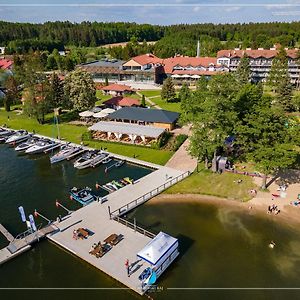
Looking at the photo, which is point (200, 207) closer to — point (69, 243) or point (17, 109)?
point (69, 243)

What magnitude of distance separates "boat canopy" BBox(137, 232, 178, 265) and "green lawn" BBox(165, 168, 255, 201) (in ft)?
38.7

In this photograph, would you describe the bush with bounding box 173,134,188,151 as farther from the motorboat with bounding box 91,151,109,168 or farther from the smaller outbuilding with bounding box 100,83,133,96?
the smaller outbuilding with bounding box 100,83,133,96

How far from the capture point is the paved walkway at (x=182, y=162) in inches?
1822

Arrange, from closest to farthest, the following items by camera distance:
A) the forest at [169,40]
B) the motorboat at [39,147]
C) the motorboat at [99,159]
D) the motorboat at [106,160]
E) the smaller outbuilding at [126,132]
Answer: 1. the motorboat at [99,159]
2. the motorboat at [106,160]
3. the motorboat at [39,147]
4. the smaller outbuilding at [126,132]
5. the forest at [169,40]

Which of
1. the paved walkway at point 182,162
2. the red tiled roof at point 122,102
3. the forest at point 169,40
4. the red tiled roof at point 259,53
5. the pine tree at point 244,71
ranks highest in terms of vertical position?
the forest at point 169,40

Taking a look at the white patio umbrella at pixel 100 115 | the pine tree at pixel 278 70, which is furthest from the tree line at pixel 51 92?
the pine tree at pixel 278 70

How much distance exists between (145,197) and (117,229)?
6.99 m

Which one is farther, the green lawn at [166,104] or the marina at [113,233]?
the green lawn at [166,104]

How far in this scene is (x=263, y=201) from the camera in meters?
37.7

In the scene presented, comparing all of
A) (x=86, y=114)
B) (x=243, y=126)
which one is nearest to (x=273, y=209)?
(x=243, y=126)

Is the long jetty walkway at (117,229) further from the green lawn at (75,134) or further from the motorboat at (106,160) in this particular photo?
the motorboat at (106,160)

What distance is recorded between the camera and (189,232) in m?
32.9

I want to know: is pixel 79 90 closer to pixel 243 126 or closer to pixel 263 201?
pixel 243 126

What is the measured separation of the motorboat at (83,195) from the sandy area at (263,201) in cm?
761
